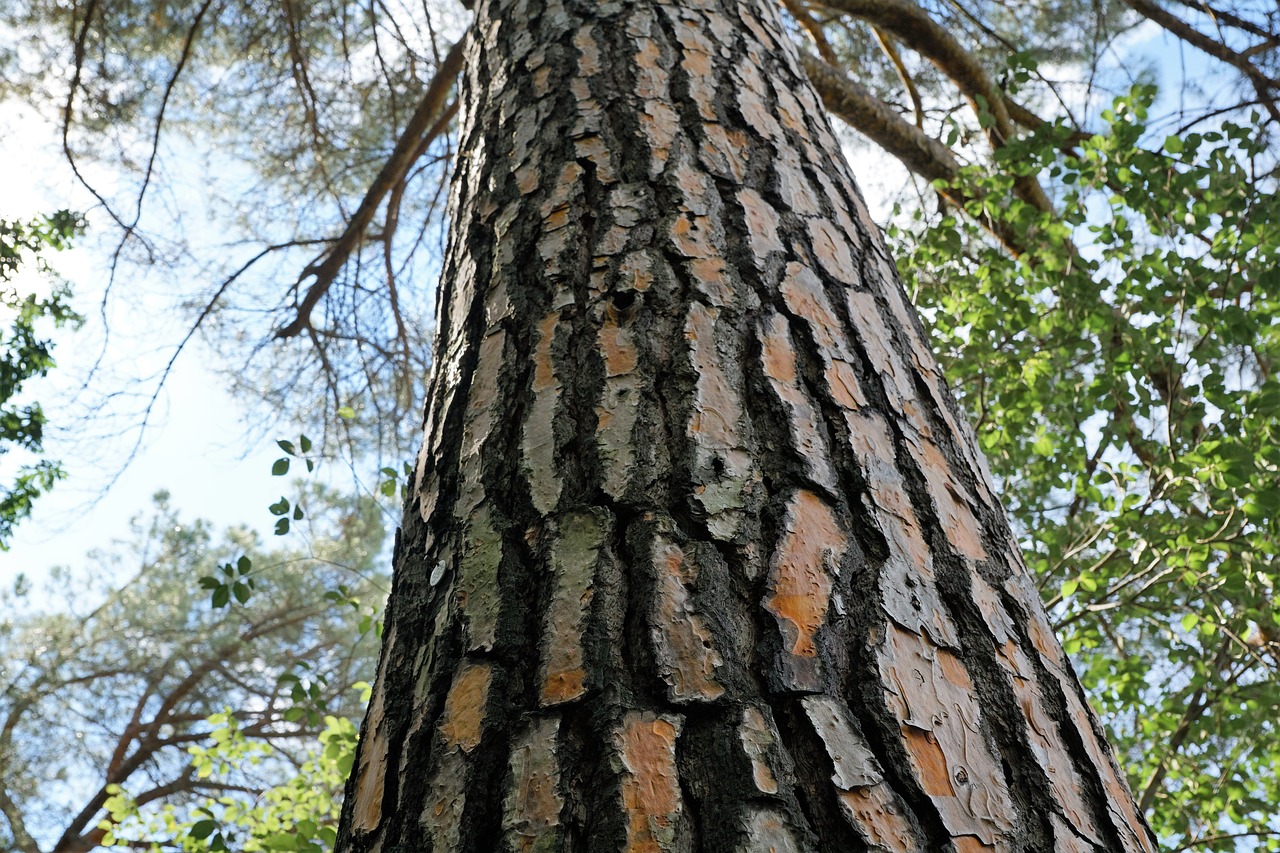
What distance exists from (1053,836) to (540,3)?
145 cm

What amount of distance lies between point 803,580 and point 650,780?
20cm

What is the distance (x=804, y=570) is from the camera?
0.68m

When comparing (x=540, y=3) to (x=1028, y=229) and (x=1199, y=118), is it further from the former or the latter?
(x=1199, y=118)

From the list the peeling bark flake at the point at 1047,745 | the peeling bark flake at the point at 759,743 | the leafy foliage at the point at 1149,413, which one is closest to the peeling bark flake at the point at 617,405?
the peeling bark flake at the point at 759,743

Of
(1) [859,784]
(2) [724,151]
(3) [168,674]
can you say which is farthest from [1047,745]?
(3) [168,674]

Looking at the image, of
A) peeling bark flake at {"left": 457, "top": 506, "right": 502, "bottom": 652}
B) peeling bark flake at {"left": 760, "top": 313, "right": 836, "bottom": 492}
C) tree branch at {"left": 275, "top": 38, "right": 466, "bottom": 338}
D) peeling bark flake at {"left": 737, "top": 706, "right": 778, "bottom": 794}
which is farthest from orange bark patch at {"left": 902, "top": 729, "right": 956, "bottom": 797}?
tree branch at {"left": 275, "top": 38, "right": 466, "bottom": 338}

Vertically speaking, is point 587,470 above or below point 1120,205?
below

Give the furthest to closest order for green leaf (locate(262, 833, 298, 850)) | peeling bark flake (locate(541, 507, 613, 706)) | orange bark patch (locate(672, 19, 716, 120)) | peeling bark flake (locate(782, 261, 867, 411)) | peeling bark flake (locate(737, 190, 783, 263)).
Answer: green leaf (locate(262, 833, 298, 850)), orange bark patch (locate(672, 19, 716, 120)), peeling bark flake (locate(737, 190, 783, 263)), peeling bark flake (locate(782, 261, 867, 411)), peeling bark flake (locate(541, 507, 613, 706))

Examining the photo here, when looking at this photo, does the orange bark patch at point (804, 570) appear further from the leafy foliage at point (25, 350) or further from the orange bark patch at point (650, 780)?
the leafy foliage at point (25, 350)

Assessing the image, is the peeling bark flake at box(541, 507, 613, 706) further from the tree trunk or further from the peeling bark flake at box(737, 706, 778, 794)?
the peeling bark flake at box(737, 706, 778, 794)

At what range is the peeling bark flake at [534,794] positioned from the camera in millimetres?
557

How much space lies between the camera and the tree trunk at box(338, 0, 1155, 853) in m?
0.58

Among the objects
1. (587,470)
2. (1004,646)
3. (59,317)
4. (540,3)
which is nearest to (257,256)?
(59,317)

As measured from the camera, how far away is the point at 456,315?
1.09m
